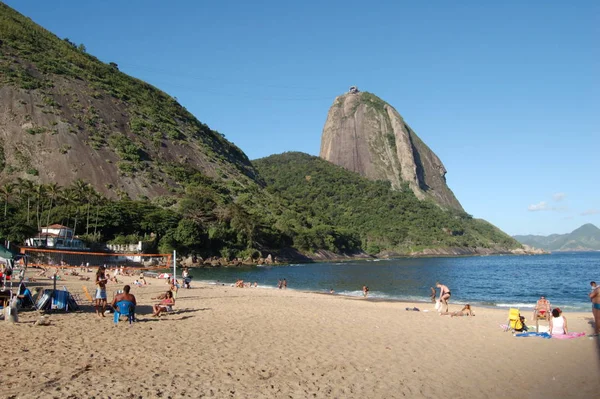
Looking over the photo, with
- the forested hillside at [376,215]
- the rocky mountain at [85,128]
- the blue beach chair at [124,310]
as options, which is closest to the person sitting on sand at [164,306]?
the blue beach chair at [124,310]

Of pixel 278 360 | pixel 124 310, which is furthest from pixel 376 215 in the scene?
pixel 278 360

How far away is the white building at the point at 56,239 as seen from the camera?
55191 mm

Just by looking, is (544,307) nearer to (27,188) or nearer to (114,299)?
(114,299)

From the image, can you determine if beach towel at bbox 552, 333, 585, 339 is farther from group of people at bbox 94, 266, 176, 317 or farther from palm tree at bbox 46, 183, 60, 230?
palm tree at bbox 46, 183, 60, 230

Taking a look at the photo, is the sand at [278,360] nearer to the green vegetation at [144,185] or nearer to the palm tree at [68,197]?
the green vegetation at [144,185]

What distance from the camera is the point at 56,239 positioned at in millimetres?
57281

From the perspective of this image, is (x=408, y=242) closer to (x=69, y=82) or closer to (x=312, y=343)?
(x=69, y=82)

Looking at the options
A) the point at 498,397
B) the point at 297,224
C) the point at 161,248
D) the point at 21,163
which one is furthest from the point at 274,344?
the point at 297,224

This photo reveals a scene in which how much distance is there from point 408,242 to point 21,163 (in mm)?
111730

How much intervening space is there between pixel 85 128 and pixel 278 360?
3723 inches

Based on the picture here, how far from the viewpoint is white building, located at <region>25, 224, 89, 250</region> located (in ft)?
181

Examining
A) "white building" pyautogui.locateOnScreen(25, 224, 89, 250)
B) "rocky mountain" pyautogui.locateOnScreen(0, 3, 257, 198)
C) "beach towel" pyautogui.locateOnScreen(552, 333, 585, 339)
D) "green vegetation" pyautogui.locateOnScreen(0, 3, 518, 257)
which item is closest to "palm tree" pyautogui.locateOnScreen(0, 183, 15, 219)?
"green vegetation" pyautogui.locateOnScreen(0, 3, 518, 257)

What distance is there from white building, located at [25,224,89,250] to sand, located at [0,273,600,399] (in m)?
46.4

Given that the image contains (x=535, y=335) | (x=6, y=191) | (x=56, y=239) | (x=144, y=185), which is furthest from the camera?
(x=144, y=185)
